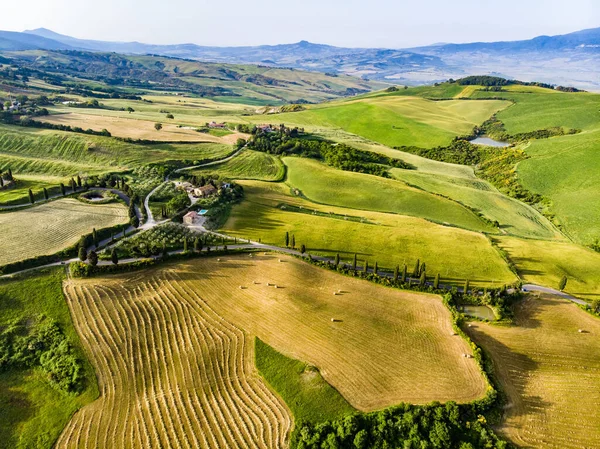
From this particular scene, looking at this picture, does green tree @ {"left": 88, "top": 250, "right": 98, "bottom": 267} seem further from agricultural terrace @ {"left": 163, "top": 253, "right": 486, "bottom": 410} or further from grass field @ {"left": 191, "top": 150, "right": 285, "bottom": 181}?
grass field @ {"left": 191, "top": 150, "right": 285, "bottom": 181}

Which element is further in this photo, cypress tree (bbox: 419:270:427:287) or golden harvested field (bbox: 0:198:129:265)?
golden harvested field (bbox: 0:198:129:265)

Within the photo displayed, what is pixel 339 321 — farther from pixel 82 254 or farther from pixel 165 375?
pixel 82 254

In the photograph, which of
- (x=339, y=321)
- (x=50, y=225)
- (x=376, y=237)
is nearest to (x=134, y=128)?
(x=50, y=225)

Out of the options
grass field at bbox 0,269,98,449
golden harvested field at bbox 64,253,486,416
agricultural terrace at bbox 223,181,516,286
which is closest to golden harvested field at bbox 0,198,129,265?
grass field at bbox 0,269,98,449

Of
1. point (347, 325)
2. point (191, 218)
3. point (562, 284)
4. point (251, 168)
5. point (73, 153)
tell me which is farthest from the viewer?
point (251, 168)

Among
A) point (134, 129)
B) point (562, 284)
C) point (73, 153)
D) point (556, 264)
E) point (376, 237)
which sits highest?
point (134, 129)

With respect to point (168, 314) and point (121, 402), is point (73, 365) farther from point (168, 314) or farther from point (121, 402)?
point (168, 314)

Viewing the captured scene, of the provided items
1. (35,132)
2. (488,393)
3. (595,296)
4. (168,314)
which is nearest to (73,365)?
(168,314)
